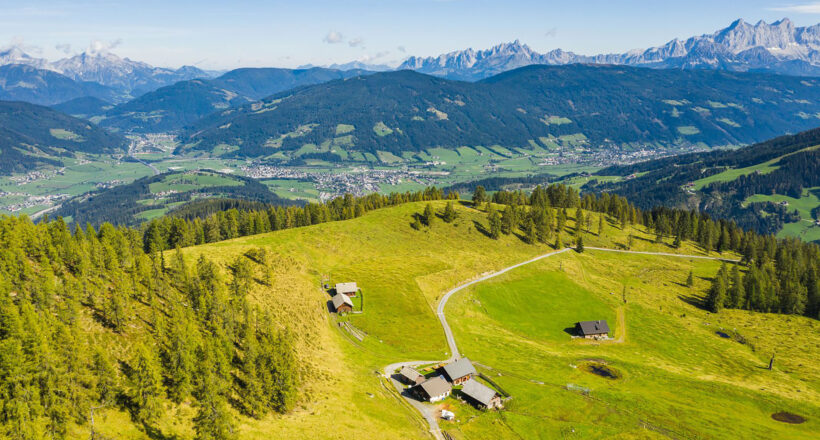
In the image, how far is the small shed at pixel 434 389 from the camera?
75062mm

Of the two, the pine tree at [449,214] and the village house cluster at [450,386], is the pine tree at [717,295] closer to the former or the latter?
the pine tree at [449,214]

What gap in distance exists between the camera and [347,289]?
108625 mm

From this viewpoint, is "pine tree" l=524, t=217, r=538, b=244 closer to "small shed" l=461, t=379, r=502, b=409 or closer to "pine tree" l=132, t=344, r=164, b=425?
"small shed" l=461, t=379, r=502, b=409

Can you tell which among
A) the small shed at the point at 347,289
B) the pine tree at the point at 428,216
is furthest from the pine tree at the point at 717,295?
the small shed at the point at 347,289

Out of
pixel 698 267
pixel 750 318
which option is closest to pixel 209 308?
pixel 750 318

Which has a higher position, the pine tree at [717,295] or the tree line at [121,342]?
the tree line at [121,342]

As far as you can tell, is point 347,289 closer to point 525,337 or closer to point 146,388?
point 525,337

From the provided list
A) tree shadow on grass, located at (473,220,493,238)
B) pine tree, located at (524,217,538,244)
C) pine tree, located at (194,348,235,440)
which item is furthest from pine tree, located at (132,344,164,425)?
pine tree, located at (524,217,538,244)

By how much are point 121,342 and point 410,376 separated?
46.6 m

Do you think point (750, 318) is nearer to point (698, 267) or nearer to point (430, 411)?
point (698, 267)

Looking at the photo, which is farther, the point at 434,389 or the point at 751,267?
the point at 751,267

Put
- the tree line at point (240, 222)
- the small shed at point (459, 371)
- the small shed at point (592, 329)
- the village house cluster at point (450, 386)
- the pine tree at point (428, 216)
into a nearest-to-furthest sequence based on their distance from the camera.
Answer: the village house cluster at point (450, 386) → the small shed at point (459, 371) → the small shed at point (592, 329) → the tree line at point (240, 222) → the pine tree at point (428, 216)

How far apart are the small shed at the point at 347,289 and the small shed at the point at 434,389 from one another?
37873 millimetres

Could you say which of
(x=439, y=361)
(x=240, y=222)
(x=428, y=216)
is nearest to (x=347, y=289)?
(x=439, y=361)
